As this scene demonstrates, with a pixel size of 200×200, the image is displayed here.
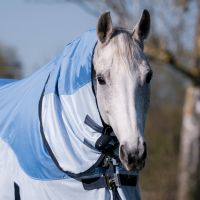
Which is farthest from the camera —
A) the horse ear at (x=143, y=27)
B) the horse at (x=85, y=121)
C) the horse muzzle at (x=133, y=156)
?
the horse ear at (x=143, y=27)

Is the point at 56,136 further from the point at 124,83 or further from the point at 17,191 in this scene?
the point at 124,83

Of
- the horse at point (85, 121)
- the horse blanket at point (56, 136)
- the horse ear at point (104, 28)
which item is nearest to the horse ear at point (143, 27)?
the horse at point (85, 121)

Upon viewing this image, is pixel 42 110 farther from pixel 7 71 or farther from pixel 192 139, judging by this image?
pixel 7 71

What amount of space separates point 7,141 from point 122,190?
88 centimetres

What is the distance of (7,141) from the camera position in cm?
465

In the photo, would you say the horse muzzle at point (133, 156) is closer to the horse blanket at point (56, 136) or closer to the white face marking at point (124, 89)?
the white face marking at point (124, 89)

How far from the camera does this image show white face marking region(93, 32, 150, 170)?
3.90 metres

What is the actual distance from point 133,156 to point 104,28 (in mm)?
873

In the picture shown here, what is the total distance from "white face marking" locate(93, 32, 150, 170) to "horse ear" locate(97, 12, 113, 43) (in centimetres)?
5

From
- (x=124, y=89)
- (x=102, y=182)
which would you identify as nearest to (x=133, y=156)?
(x=124, y=89)

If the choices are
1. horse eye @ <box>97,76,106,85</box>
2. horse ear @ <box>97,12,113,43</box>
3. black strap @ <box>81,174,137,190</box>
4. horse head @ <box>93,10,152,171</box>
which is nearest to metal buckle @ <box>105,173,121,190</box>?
black strap @ <box>81,174,137,190</box>

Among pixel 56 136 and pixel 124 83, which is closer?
pixel 124 83

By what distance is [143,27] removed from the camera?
4.35 m

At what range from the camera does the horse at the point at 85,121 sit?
13.3 ft
